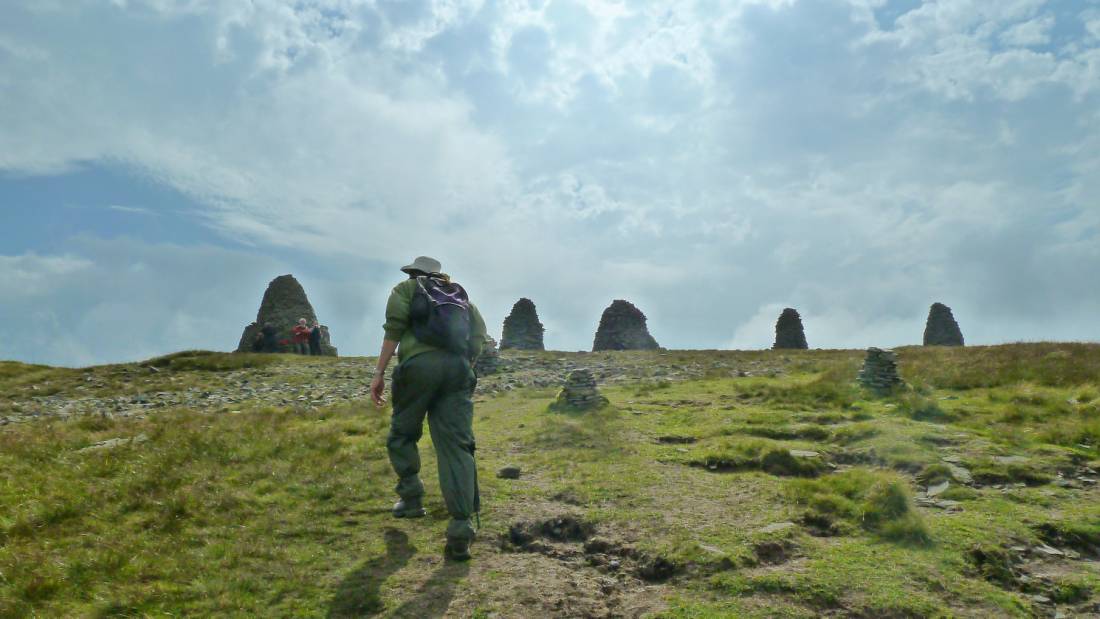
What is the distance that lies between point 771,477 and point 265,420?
9.98 meters

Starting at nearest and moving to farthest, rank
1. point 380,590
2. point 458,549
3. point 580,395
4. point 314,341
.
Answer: point 380,590
point 458,549
point 580,395
point 314,341

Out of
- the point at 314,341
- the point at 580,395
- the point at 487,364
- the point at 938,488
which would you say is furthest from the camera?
the point at 314,341

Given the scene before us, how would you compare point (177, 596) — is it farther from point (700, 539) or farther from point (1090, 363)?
point (1090, 363)

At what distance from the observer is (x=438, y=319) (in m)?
7.25

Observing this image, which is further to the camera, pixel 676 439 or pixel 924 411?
pixel 924 411

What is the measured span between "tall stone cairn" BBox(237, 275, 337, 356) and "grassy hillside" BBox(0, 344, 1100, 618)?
35406 mm

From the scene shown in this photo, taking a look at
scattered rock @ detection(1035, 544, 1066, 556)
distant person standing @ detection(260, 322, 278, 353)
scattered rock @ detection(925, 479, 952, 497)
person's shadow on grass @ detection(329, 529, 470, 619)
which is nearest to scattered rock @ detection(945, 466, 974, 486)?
scattered rock @ detection(925, 479, 952, 497)

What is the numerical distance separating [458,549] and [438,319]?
243cm

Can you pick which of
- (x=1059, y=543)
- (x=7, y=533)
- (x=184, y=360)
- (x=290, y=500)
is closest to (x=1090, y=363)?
(x=1059, y=543)

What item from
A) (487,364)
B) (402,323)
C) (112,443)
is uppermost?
(402,323)

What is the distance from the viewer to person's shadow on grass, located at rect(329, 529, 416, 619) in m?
5.93

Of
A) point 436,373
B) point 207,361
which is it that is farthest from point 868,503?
point 207,361

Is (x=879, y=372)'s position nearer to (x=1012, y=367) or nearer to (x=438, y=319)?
(x=1012, y=367)

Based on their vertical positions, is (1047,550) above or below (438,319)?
below
